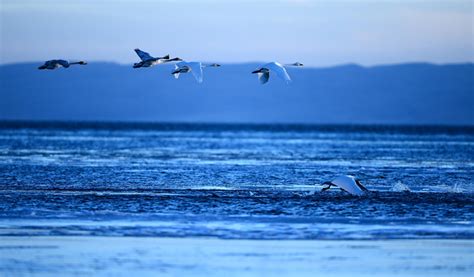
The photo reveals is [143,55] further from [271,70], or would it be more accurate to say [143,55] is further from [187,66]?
[271,70]

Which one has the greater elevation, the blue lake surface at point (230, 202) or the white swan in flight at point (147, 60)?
the white swan in flight at point (147, 60)

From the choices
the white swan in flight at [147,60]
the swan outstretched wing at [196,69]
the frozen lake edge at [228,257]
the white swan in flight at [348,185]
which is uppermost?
the white swan in flight at [147,60]

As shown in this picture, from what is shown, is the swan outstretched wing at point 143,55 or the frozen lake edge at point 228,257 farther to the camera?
the swan outstretched wing at point 143,55

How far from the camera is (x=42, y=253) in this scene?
15508mm

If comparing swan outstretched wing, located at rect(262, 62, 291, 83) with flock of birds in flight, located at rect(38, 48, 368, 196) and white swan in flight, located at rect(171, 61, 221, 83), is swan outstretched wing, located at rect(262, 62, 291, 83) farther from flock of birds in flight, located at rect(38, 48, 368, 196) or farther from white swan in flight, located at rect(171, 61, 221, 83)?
white swan in flight, located at rect(171, 61, 221, 83)

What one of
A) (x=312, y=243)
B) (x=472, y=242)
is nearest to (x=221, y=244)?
(x=312, y=243)

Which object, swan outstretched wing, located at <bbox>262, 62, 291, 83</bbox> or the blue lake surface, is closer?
the blue lake surface

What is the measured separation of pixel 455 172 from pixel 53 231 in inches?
871

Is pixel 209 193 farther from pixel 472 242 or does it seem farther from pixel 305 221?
pixel 472 242

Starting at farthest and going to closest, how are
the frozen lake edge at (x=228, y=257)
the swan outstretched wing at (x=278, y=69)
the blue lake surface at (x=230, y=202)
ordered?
the swan outstretched wing at (x=278, y=69)
the blue lake surface at (x=230, y=202)
the frozen lake edge at (x=228, y=257)

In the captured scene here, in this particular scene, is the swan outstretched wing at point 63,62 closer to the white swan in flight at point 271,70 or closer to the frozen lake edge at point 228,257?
the white swan in flight at point 271,70

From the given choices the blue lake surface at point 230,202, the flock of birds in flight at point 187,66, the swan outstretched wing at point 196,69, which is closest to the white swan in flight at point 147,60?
the flock of birds in flight at point 187,66

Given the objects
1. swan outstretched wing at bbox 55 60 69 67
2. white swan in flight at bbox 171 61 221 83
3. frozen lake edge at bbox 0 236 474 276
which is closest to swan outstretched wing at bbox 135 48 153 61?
white swan in flight at bbox 171 61 221 83

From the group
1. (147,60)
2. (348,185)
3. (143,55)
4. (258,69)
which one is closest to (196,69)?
(258,69)
